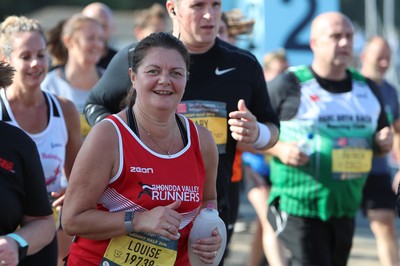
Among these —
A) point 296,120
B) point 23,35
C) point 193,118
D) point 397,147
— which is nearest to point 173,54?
point 193,118

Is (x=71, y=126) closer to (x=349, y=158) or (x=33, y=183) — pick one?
(x=33, y=183)

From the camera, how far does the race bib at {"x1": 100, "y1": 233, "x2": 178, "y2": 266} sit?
3738mm

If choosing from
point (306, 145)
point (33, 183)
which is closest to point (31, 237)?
point (33, 183)

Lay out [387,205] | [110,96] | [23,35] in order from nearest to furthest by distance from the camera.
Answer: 1. [110,96]
2. [23,35]
3. [387,205]

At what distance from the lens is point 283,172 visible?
6.34m

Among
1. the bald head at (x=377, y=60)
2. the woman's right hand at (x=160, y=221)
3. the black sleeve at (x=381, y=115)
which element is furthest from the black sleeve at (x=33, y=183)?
the bald head at (x=377, y=60)

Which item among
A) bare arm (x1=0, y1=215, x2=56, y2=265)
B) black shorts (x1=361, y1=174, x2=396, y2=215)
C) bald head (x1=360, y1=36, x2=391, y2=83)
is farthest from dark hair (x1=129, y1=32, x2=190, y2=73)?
bald head (x1=360, y1=36, x2=391, y2=83)

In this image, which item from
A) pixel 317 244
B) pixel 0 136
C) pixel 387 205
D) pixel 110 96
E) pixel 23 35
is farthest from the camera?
pixel 387 205

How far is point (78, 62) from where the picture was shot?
7.13 metres

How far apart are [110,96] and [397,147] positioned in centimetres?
364

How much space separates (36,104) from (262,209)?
3286mm

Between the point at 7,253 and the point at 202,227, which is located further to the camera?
the point at 202,227

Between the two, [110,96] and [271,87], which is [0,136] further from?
[271,87]

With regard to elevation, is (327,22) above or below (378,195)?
above
